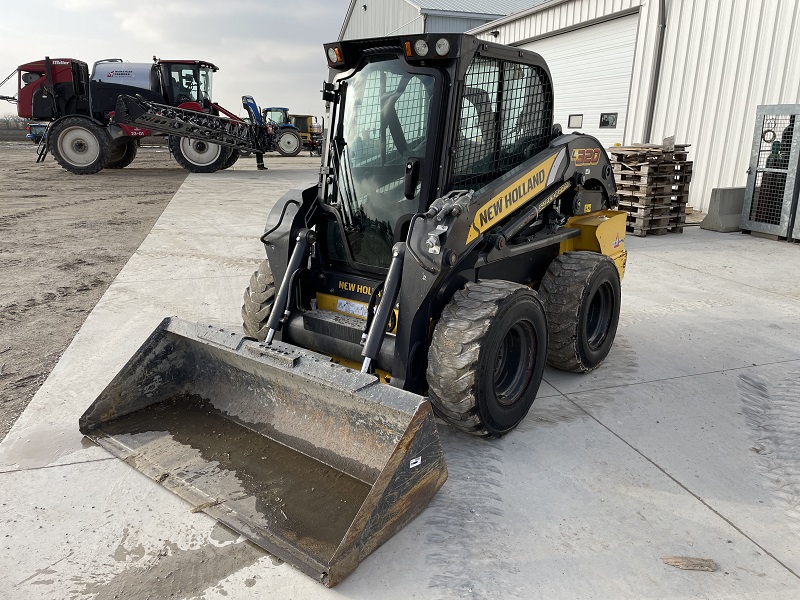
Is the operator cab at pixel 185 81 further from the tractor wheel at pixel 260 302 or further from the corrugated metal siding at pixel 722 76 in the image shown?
the tractor wheel at pixel 260 302

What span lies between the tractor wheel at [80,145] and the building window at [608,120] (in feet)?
46.2

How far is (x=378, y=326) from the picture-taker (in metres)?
3.46

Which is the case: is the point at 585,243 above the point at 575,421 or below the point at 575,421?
above

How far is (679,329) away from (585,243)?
1486 mm

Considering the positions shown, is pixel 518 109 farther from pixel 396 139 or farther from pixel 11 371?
pixel 11 371

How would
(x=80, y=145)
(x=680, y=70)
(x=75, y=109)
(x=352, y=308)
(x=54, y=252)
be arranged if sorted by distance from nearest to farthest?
(x=352, y=308) → (x=54, y=252) → (x=680, y=70) → (x=80, y=145) → (x=75, y=109)

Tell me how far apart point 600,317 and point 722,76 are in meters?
8.96

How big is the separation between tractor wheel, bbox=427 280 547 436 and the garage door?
11.8m

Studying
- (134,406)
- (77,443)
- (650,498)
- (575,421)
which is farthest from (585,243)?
(77,443)

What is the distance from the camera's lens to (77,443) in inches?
→ 143

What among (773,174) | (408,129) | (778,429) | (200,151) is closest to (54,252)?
(408,129)

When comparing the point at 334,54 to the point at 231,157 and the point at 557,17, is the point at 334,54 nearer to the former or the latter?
the point at 557,17

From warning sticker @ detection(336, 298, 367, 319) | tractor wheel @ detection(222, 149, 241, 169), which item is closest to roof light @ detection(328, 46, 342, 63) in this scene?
warning sticker @ detection(336, 298, 367, 319)

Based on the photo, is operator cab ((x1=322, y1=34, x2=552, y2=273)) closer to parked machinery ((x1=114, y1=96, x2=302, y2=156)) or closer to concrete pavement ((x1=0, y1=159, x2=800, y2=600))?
concrete pavement ((x1=0, y1=159, x2=800, y2=600))
